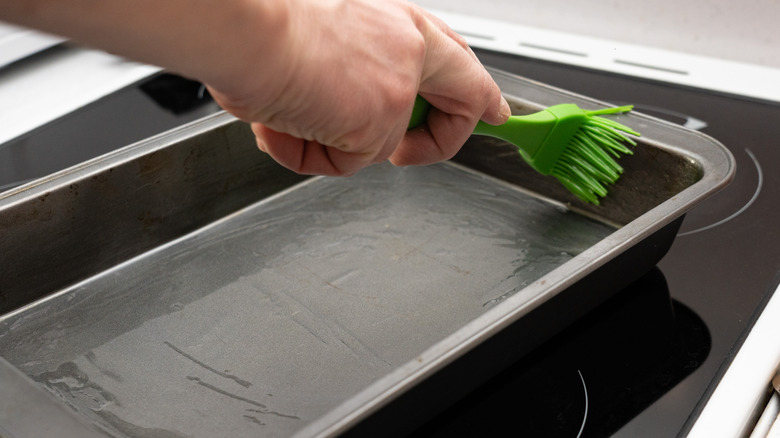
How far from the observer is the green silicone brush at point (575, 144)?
2.86 feet

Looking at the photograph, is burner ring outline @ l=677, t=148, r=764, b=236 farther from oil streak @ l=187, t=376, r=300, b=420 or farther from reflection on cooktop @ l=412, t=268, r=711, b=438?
oil streak @ l=187, t=376, r=300, b=420

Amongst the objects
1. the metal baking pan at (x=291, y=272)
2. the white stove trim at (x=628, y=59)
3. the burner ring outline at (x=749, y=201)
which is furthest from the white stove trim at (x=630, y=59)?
the metal baking pan at (x=291, y=272)

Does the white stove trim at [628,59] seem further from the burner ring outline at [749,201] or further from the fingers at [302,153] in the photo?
the fingers at [302,153]

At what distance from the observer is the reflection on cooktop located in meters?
0.62

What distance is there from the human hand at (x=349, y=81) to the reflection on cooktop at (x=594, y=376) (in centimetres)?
24

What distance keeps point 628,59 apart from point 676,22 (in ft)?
0.35

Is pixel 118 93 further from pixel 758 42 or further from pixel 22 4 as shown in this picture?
pixel 758 42

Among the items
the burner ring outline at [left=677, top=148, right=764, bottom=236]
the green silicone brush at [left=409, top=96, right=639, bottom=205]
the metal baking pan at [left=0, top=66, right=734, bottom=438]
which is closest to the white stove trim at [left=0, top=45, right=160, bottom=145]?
the metal baking pan at [left=0, top=66, right=734, bottom=438]

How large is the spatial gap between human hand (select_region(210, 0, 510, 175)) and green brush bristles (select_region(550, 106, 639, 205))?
289mm

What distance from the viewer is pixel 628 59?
1256 millimetres

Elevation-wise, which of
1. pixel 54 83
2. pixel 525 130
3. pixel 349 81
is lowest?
pixel 54 83

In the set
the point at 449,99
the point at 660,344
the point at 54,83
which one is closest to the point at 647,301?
the point at 660,344

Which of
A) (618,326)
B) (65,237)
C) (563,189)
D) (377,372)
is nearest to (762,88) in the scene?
(563,189)

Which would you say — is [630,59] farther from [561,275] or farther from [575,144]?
[561,275]
